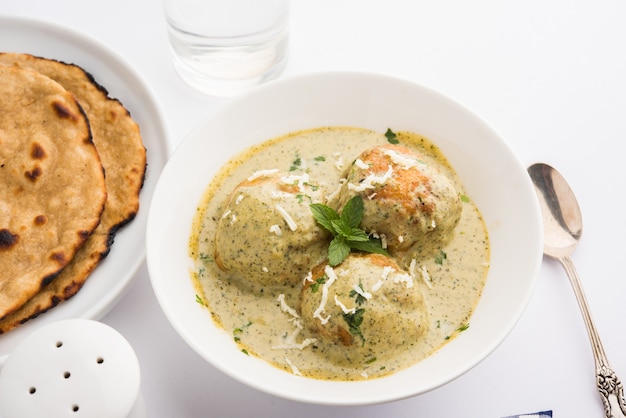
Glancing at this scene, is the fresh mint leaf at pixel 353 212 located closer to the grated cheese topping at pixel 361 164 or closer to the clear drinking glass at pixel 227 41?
the grated cheese topping at pixel 361 164

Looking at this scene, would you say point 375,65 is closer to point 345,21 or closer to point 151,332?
point 345,21

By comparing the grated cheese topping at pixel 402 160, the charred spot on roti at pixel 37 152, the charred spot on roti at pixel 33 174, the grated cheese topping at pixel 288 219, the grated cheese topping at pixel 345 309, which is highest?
the grated cheese topping at pixel 402 160

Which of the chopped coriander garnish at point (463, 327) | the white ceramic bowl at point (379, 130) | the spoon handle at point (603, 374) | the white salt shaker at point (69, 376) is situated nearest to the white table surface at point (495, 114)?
the spoon handle at point (603, 374)

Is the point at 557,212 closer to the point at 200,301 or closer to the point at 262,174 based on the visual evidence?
the point at 262,174

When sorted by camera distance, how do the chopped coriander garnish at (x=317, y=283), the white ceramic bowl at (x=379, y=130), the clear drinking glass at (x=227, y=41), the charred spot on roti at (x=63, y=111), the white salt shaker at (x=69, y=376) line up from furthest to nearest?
1. the clear drinking glass at (x=227, y=41)
2. the charred spot on roti at (x=63, y=111)
3. the chopped coriander garnish at (x=317, y=283)
4. the white ceramic bowl at (x=379, y=130)
5. the white salt shaker at (x=69, y=376)

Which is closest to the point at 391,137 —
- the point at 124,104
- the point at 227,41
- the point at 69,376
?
the point at 227,41

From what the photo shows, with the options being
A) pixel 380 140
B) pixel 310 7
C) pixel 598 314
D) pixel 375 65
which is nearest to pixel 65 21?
pixel 310 7
